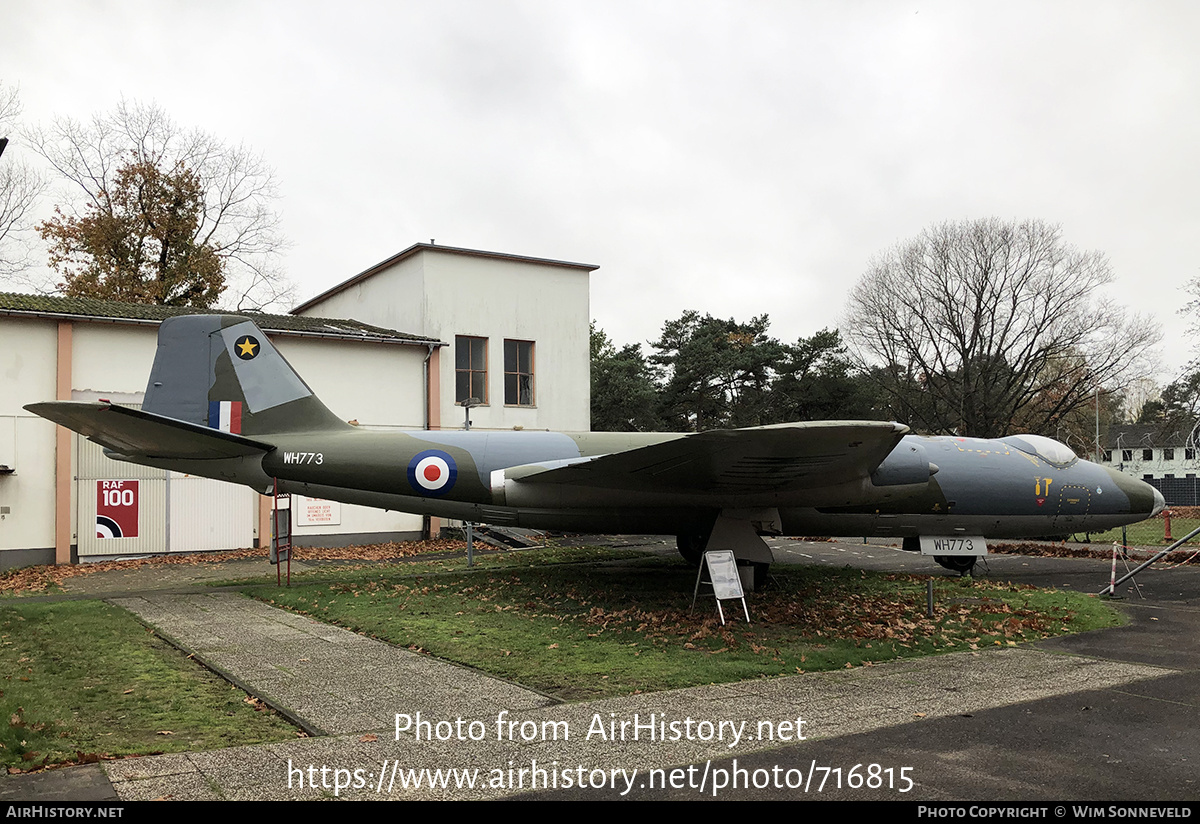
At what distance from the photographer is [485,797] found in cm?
451

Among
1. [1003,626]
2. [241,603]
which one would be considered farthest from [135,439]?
[1003,626]

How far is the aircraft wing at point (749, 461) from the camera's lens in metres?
8.87

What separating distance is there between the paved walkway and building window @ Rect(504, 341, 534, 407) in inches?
586

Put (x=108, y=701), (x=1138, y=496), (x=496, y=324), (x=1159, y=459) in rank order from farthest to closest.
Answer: (x=1159, y=459) → (x=496, y=324) → (x=1138, y=496) → (x=108, y=701)

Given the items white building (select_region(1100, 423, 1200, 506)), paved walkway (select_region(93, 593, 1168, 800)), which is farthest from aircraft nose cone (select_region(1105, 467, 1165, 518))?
white building (select_region(1100, 423, 1200, 506))

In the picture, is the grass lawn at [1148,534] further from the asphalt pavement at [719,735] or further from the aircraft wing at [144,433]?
the aircraft wing at [144,433]

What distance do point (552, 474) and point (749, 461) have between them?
296cm

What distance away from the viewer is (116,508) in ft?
59.6

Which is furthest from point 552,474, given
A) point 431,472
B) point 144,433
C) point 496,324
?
point 496,324

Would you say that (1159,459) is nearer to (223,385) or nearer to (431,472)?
(431,472)

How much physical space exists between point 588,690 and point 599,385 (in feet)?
135

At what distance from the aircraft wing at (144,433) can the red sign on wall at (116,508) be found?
23.4ft
